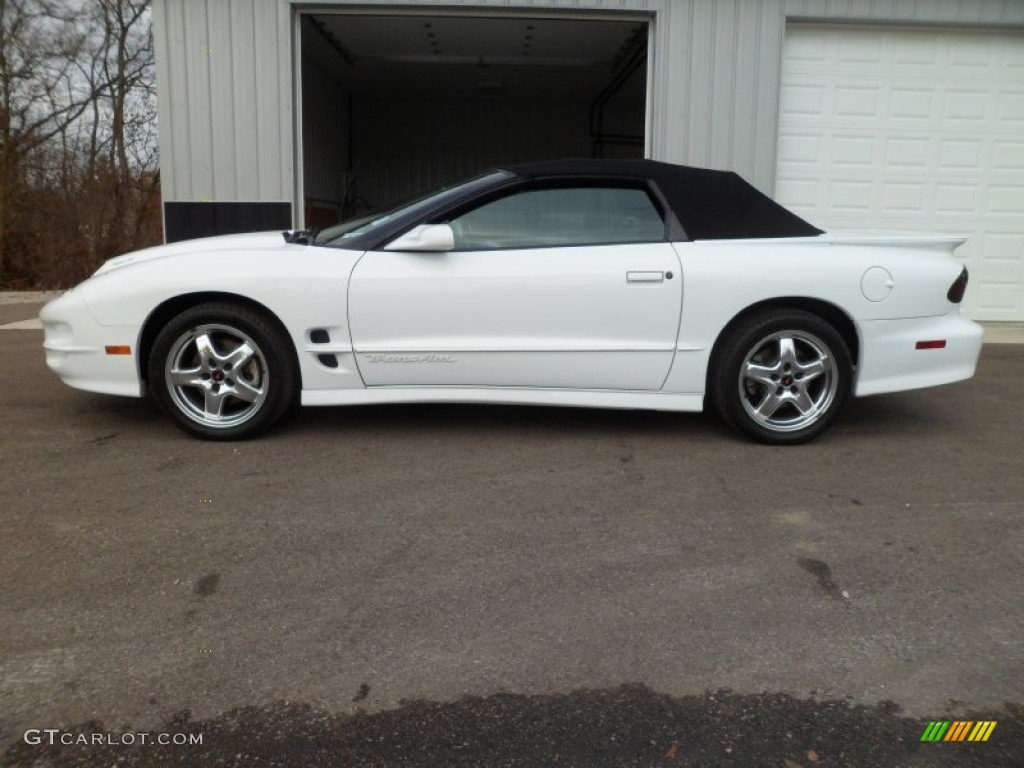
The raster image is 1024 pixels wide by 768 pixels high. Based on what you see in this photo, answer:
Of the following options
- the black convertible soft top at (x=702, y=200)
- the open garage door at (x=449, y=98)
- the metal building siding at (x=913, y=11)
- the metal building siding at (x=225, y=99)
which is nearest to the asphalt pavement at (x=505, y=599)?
the black convertible soft top at (x=702, y=200)

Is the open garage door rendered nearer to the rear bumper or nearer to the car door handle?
the car door handle

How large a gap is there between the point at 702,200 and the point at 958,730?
319 cm

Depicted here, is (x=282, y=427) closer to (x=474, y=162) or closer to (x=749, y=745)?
(x=749, y=745)

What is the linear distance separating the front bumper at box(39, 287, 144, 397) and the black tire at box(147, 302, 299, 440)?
0.41 feet

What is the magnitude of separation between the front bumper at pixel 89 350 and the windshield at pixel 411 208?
113 cm

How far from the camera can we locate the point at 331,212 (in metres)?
14.9

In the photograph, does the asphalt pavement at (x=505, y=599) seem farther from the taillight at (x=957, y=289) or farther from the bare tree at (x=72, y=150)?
the bare tree at (x=72, y=150)

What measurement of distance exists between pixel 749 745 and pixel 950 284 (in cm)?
344

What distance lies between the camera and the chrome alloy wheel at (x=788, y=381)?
4695 millimetres

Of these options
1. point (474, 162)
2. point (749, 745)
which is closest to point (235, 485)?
point (749, 745)

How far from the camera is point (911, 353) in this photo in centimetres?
478

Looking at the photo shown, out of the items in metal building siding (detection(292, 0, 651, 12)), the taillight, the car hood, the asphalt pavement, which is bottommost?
the asphalt pavement

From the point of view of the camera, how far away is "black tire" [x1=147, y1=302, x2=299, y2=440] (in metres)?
4.55

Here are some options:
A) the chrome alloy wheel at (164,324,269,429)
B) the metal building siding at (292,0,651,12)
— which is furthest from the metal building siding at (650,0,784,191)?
the chrome alloy wheel at (164,324,269,429)
